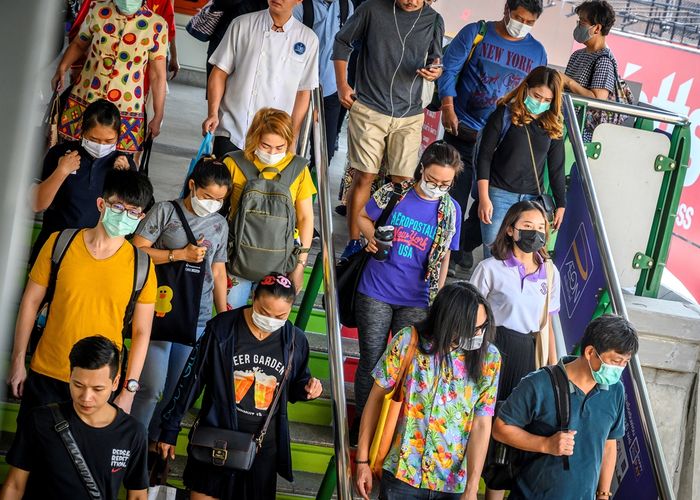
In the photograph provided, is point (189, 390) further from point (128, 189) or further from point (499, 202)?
point (499, 202)

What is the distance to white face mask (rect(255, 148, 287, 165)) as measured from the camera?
4754mm

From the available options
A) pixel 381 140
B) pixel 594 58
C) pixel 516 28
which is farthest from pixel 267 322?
pixel 594 58

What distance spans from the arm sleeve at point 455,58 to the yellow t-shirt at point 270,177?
1563 mm

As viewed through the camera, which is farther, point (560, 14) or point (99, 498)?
point (560, 14)

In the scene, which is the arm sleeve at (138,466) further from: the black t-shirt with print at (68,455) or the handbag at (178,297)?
the handbag at (178,297)

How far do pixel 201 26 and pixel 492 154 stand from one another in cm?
202

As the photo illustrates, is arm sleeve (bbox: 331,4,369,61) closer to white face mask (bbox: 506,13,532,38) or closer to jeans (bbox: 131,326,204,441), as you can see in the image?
white face mask (bbox: 506,13,532,38)

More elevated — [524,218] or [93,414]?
[524,218]

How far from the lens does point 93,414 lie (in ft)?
11.5

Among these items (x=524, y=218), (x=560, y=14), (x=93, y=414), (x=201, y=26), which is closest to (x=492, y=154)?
(x=524, y=218)

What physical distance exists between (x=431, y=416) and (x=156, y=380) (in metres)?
1.44

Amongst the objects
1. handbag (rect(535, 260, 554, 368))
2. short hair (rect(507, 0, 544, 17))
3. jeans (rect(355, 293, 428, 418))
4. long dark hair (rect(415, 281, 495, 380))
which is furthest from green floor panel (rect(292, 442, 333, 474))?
short hair (rect(507, 0, 544, 17))

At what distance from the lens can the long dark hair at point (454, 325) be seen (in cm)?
377

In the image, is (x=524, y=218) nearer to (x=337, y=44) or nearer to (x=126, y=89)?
(x=337, y=44)
